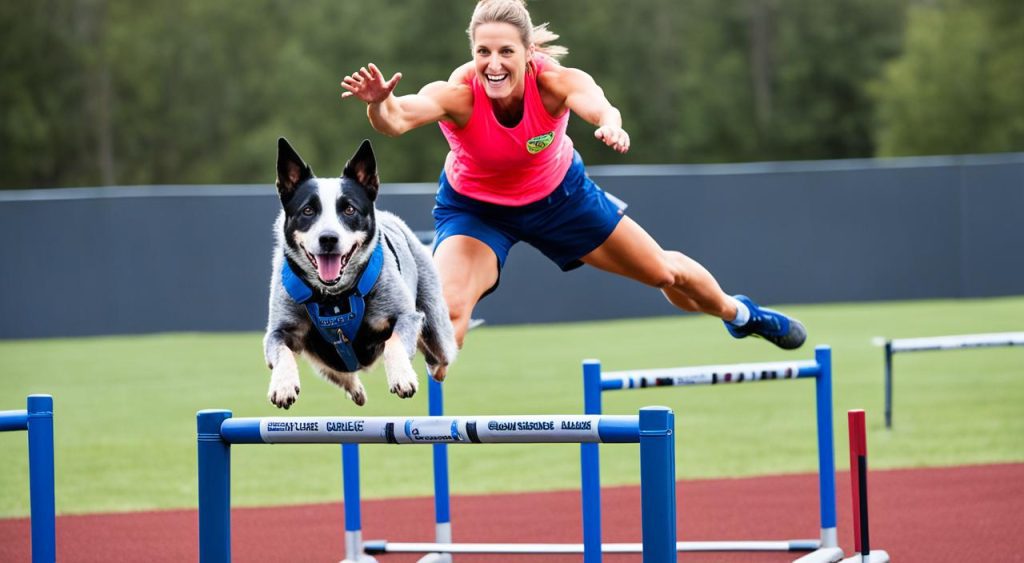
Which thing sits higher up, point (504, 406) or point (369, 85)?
point (369, 85)

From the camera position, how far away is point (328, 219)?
4.53 metres

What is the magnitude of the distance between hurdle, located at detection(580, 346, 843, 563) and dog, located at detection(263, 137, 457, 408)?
1952 mm

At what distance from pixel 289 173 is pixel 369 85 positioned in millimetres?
610

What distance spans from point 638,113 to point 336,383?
4888 cm

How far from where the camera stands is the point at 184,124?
1959 inches

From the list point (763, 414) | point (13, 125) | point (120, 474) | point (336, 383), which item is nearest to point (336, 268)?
point (336, 383)

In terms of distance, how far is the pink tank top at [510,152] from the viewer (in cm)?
578

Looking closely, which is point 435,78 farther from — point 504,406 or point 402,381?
point 402,381

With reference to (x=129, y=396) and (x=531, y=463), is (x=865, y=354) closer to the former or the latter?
(x=531, y=463)

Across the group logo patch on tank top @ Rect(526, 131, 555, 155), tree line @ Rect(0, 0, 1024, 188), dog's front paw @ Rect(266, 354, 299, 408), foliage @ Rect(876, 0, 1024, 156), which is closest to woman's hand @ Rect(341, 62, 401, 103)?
logo patch on tank top @ Rect(526, 131, 555, 155)

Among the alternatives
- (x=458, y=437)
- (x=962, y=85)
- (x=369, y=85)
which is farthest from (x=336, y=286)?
(x=962, y=85)

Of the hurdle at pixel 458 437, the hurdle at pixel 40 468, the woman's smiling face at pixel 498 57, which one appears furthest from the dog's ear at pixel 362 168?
the hurdle at pixel 40 468

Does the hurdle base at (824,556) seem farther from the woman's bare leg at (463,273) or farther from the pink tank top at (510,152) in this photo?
the pink tank top at (510,152)

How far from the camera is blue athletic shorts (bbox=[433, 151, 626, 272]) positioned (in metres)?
6.35
